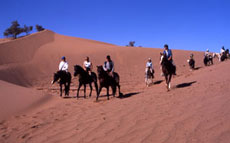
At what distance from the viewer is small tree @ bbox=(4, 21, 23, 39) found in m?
54.2

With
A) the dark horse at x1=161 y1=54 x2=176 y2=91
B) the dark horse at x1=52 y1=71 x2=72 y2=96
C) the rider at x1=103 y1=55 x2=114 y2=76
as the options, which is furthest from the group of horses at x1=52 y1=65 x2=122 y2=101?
the dark horse at x1=161 y1=54 x2=176 y2=91

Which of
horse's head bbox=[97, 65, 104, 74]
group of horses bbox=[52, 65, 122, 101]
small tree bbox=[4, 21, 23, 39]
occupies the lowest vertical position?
group of horses bbox=[52, 65, 122, 101]

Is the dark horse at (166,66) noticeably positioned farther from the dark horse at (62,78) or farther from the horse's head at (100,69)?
the dark horse at (62,78)

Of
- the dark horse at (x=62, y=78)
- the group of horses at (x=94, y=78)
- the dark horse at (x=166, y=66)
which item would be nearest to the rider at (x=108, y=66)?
the group of horses at (x=94, y=78)

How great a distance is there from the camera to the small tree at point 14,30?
5422 cm

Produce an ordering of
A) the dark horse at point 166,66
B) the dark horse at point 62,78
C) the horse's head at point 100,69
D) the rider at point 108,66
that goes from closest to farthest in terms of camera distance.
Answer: the horse's head at point 100,69 → the rider at point 108,66 → the dark horse at point 166,66 → the dark horse at point 62,78

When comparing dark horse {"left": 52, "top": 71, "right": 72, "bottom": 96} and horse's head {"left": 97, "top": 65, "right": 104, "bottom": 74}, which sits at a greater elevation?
horse's head {"left": 97, "top": 65, "right": 104, "bottom": 74}

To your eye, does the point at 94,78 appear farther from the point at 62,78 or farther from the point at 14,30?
the point at 14,30

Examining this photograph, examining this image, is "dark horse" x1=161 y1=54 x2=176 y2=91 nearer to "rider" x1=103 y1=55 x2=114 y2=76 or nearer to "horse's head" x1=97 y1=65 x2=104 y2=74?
"rider" x1=103 y1=55 x2=114 y2=76

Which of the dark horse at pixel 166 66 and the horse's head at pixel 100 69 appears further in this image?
the dark horse at pixel 166 66

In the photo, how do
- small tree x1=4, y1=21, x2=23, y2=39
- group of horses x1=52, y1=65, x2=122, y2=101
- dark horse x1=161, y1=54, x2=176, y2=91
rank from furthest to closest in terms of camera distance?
small tree x1=4, y1=21, x2=23, y2=39, dark horse x1=161, y1=54, x2=176, y2=91, group of horses x1=52, y1=65, x2=122, y2=101

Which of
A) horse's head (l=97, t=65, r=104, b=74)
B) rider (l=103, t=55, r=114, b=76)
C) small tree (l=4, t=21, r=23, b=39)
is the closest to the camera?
horse's head (l=97, t=65, r=104, b=74)

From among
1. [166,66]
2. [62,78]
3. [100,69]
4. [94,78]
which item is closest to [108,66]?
[100,69]

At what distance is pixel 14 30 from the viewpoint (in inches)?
2146
